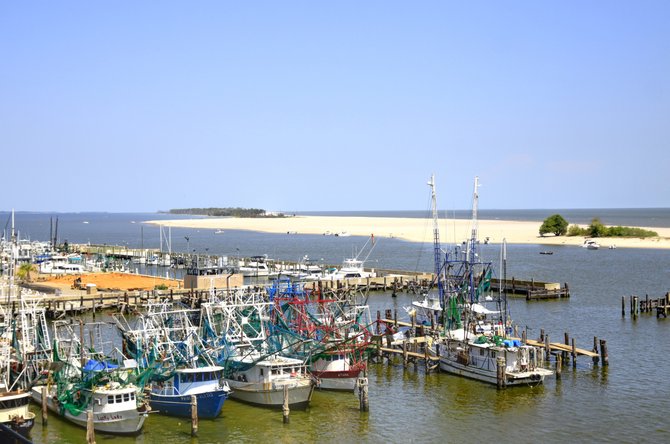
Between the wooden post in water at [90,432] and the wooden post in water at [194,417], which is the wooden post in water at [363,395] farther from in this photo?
the wooden post in water at [90,432]

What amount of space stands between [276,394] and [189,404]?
412cm

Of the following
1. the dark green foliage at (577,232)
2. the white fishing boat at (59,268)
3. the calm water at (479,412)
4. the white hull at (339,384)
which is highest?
the dark green foliage at (577,232)

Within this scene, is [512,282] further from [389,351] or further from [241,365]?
[241,365]

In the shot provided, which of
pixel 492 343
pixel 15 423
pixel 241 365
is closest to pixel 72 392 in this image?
pixel 15 423

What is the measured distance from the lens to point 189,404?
3316cm

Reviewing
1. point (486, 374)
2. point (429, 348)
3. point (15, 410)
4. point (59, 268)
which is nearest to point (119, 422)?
point (15, 410)

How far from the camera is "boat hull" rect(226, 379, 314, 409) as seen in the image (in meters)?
35.0

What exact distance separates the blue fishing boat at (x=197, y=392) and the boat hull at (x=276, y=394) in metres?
2.13

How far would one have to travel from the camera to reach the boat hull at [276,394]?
35.0 metres

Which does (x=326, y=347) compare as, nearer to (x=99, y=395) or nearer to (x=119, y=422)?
(x=119, y=422)

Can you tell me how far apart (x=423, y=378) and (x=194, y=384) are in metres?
13.7

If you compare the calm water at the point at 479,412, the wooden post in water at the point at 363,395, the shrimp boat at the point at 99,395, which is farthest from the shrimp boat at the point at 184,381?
the wooden post in water at the point at 363,395

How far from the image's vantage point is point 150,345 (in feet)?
124

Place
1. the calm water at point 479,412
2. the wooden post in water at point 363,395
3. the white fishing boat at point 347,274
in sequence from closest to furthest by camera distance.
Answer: the calm water at point 479,412, the wooden post in water at point 363,395, the white fishing boat at point 347,274
